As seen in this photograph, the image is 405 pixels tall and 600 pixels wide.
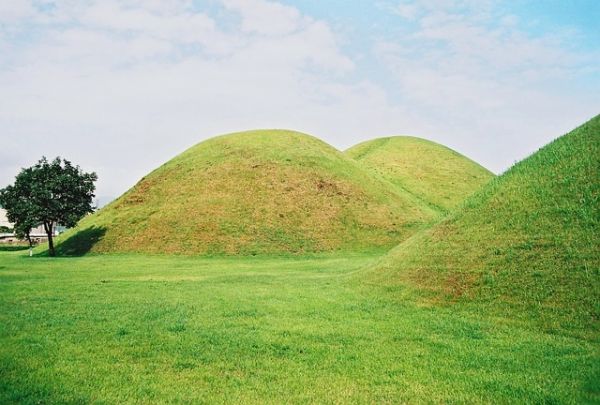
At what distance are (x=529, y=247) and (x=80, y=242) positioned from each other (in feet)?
170

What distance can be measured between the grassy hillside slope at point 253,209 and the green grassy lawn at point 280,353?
1273 inches

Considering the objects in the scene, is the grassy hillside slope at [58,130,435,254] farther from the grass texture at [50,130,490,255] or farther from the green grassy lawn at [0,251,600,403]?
the green grassy lawn at [0,251,600,403]

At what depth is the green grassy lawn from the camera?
8.32 m

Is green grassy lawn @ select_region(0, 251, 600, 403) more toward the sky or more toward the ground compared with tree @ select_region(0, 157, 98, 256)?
more toward the ground

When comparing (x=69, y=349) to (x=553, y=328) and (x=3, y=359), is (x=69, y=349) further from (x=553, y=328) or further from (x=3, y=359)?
(x=553, y=328)

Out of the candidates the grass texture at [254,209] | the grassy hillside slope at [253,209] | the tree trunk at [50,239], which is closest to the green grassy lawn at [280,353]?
the grass texture at [254,209]

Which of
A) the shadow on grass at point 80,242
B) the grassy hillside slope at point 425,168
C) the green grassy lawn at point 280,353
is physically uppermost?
the grassy hillside slope at point 425,168

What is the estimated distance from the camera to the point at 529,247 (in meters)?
15.8

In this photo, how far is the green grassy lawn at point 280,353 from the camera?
27.3ft

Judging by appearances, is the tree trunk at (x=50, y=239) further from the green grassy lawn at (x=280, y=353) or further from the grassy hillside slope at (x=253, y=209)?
the green grassy lawn at (x=280, y=353)

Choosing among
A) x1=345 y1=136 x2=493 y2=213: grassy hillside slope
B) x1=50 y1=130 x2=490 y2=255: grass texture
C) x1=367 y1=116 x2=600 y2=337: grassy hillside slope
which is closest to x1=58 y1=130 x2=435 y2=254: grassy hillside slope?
x1=50 y1=130 x2=490 y2=255: grass texture

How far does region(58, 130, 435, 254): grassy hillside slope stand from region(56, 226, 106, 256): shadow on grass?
0.19 meters

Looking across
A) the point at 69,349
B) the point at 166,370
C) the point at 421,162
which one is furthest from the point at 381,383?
the point at 421,162

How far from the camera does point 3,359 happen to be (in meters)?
9.89
